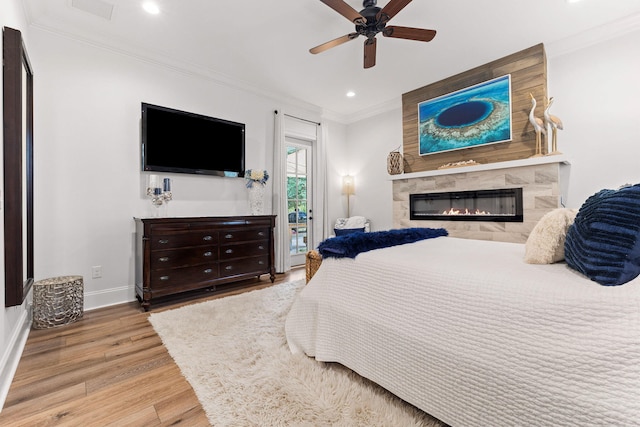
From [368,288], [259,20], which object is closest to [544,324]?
[368,288]

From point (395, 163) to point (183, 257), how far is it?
10.8 ft

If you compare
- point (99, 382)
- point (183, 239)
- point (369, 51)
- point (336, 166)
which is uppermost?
point (369, 51)

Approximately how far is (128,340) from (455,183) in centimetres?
385

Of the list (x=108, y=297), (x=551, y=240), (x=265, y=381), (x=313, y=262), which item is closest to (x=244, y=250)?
(x=108, y=297)

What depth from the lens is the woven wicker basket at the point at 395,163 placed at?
4449 mm

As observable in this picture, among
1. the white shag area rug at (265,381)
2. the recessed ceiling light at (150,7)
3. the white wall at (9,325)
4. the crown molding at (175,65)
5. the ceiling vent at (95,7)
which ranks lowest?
the white shag area rug at (265,381)

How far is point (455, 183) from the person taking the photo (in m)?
3.75

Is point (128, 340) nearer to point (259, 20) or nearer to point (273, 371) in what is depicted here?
point (273, 371)

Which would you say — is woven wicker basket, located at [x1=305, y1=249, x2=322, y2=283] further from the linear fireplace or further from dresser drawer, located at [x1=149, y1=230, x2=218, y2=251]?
the linear fireplace

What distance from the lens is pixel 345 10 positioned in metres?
2.20

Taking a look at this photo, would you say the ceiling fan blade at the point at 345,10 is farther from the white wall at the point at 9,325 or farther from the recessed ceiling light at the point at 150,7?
the white wall at the point at 9,325

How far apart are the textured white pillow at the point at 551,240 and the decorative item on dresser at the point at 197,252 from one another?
2799 millimetres

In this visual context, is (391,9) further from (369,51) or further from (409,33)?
(369,51)

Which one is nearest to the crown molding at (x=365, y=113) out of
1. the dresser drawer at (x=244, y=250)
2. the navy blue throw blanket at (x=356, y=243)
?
the dresser drawer at (x=244, y=250)
